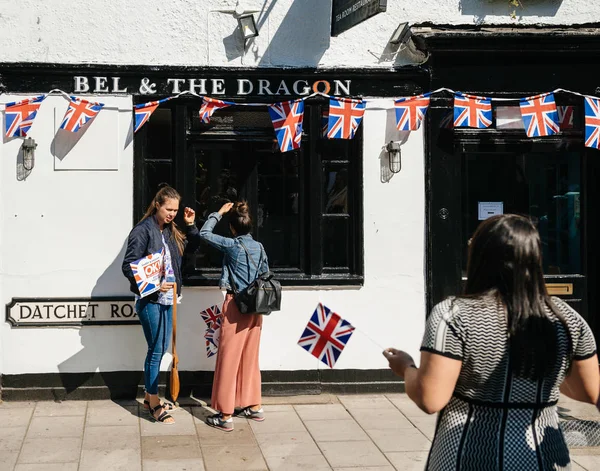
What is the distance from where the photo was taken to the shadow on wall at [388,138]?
8.31 meters

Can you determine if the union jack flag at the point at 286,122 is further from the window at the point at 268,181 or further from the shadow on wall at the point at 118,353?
the shadow on wall at the point at 118,353

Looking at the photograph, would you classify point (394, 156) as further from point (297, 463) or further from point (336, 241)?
point (297, 463)

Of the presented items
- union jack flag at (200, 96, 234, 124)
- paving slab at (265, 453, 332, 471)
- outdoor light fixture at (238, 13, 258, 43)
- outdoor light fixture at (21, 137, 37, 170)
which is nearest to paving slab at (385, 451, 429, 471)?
paving slab at (265, 453, 332, 471)

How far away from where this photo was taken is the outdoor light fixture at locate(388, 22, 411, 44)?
8.16m

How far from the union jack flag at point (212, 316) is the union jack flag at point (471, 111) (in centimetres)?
299

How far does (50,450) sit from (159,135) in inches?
128

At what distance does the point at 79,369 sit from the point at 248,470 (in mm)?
2594

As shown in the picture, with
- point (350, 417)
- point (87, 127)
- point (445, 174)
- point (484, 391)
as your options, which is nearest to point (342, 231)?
point (445, 174)

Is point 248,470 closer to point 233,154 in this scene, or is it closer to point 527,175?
point 233,154

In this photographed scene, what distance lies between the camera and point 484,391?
310 centimetres

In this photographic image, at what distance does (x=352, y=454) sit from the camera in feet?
21.3

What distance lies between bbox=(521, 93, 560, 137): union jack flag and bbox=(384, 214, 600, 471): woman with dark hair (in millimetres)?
5280

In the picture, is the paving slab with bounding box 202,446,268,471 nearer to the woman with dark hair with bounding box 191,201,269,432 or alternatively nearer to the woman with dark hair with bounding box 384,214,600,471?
the woman with dark hair with bounding box 191,201,269,432

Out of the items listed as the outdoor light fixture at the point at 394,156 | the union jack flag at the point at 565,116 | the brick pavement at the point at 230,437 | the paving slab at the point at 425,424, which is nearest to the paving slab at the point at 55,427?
the brick pavement at the point at 230,437
